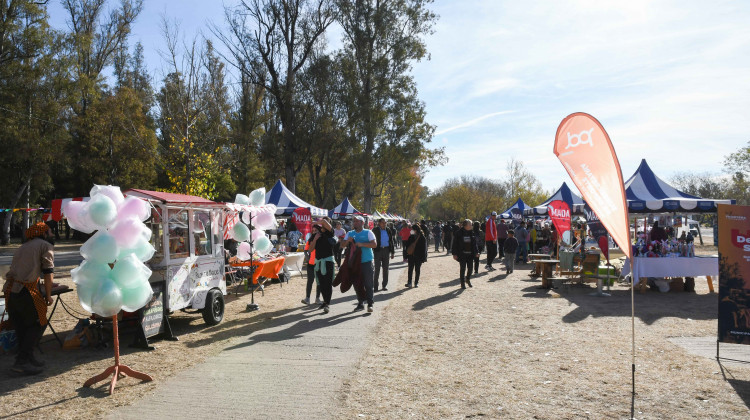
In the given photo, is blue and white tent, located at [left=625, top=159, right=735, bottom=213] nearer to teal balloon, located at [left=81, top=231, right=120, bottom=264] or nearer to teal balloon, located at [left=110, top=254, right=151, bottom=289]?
teal balloon, located at [left=110, top=254, right=151, bottom=289]

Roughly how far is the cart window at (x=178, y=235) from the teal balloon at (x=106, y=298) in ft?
7.39

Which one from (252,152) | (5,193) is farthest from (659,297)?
(5,193)

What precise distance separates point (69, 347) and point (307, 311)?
4.15 meters

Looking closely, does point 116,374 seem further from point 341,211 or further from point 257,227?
point 341,211

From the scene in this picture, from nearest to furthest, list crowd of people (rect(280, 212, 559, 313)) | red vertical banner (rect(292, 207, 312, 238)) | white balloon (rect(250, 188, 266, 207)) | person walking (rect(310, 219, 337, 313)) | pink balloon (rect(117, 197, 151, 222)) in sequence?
pink balloon (rect(117, 197, 151, 222)) → person walking (rect(310, 219, 337, 313)) → crowd of people (rect(280, 212, 559, 313)) → white balloon (rect(250, 188, 266, 207)) → red vertical banner (rect(292, 207, 312, 238))

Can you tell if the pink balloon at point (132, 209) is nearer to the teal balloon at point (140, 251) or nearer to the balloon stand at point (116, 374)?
the teal balloon at point (140, 251)

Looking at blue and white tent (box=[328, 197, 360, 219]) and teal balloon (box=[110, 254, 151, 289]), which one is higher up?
blue and white tent (box=[328, 197, 360, 219])

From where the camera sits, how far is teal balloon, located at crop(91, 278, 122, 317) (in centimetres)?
506

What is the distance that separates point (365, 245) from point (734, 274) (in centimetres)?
572

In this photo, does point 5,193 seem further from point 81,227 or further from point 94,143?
point 81,227

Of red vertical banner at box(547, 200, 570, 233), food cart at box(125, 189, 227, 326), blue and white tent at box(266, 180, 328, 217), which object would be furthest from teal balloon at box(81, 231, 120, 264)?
blue and white tent at box(266, 180, 328, 217)

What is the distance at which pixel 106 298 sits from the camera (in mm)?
5059

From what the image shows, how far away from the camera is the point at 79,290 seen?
511cm

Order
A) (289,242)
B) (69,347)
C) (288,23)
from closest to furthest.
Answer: (69,347) → (289,242) → (288,23)
